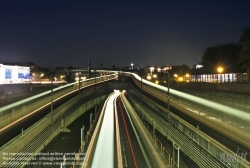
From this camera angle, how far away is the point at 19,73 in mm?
60031

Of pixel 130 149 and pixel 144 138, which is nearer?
pixel 130 149

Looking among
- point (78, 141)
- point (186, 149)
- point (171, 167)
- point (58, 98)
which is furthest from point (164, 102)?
point (171, 167)

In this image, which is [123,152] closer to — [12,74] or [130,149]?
[130,149]

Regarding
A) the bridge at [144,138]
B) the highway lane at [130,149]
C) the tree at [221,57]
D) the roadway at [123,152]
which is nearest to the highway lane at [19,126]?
the bridge at [144,138]

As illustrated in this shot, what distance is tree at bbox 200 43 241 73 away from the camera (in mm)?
55553

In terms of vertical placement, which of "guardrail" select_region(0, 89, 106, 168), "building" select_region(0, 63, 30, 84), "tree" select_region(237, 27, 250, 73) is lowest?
"guardrail" select_region(0, 89, 106, 168)

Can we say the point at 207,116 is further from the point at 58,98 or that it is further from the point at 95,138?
the point at 58,98

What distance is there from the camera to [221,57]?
197 feet

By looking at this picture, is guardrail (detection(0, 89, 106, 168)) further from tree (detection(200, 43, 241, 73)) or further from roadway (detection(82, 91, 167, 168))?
tree (detection(200, 43, 241, 73))

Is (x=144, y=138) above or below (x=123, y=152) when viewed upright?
above

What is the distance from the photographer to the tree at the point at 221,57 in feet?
182

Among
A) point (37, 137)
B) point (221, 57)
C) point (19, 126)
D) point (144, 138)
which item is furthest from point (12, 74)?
point (221, 57)

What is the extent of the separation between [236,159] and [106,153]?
20.9ft

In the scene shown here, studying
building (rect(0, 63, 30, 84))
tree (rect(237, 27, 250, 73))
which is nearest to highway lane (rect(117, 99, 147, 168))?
tree (rect(237, 27, 250, 73))
